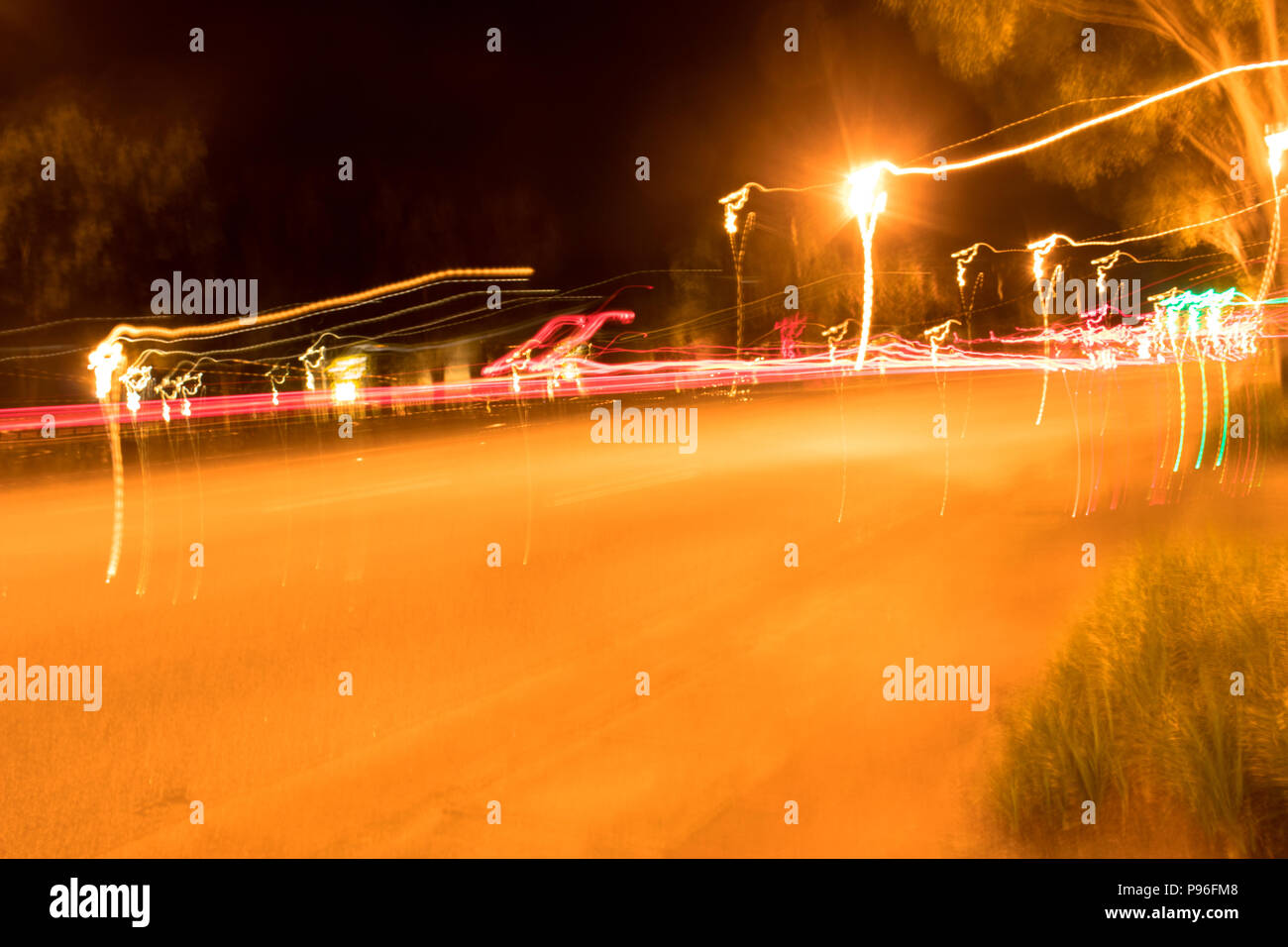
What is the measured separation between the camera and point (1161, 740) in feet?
14.6

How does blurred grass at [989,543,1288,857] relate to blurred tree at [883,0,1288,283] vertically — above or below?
below

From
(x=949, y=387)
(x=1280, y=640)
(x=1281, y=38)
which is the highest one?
(x=1281, y=38)

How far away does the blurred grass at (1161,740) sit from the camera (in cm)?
398

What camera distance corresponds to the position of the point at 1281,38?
13.0m

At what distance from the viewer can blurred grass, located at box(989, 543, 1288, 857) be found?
3.98 metres

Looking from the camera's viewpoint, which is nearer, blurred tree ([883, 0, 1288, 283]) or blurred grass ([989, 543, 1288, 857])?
blurred grass ([989, 543, 1288, 857])

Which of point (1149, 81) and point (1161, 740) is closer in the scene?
point (1161, 740)

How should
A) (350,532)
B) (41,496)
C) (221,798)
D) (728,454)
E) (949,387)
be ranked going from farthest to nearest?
(949,387) < (728,454) < (41,496) < (350,532) < (221,798)

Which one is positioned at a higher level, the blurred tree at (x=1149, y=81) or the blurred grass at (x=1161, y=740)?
the blurred tree at (x=1149, y=81)

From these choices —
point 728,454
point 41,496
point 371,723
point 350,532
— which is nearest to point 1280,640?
point 371,723

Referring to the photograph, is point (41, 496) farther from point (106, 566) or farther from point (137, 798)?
point (137, 798)

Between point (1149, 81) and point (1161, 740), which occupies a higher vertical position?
point (1149, 81)

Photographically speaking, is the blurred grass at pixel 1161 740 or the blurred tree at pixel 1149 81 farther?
the blurred tree at pixel 1149 81
